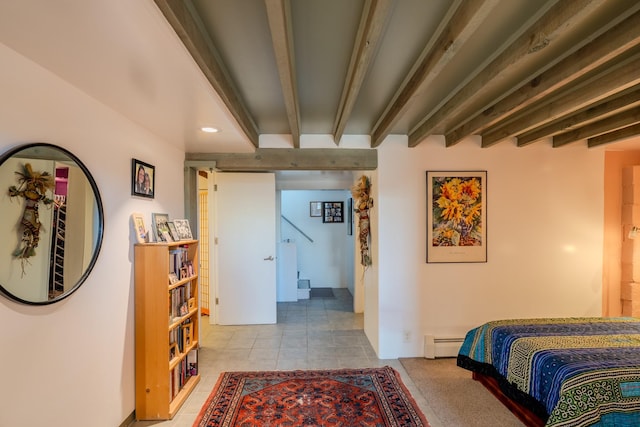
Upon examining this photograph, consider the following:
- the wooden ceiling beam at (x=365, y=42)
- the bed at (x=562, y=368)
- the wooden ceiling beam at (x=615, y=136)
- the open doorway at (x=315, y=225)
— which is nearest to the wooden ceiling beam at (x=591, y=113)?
the wooden ceiling beam at (x=615, y=136)

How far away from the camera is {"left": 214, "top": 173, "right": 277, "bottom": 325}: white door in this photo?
4148 mm

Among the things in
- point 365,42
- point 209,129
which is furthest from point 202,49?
point 209,129

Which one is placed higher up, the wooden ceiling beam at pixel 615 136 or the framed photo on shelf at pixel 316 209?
the wooden ceiling beam at pixel 615 136

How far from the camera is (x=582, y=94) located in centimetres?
198

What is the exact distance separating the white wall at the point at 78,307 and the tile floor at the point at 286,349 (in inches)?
25.5

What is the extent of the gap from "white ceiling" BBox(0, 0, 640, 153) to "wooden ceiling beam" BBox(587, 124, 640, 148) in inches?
61.4

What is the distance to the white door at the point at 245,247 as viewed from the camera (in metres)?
4.15

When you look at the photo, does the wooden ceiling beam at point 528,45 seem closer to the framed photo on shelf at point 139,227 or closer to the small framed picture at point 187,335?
the framed photo on shelf at point 139,227

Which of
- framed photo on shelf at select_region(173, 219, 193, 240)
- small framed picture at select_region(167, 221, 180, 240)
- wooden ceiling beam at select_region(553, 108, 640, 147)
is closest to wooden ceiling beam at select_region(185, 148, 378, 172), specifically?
framed photo on shelf at select_region(173, 219, 193, 240)

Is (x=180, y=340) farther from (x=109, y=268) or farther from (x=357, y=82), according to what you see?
(x=357, y=82)

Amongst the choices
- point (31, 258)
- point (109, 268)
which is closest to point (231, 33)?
point (31, 258)

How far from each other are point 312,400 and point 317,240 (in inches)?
164

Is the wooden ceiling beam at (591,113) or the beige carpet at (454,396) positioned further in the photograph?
the beige carpet at (454,396)

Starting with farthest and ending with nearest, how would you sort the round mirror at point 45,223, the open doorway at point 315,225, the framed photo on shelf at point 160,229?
the open doorway at point 315,225 < the framed photo on shelf at point 160,229 < the round mirror at point 45,223
